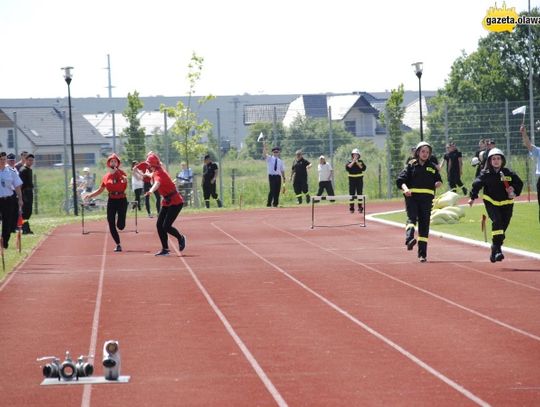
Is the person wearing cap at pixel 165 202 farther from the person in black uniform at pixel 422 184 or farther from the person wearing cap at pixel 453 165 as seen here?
the person wearing cap at pixel 453 165

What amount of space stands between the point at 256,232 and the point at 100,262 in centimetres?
746

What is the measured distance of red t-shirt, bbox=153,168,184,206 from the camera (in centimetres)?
2223

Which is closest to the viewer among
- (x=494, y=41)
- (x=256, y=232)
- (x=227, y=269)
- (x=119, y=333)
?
(x=119, y=333)

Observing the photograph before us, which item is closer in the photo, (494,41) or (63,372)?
(63,372)

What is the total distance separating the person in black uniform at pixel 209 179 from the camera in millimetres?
39344

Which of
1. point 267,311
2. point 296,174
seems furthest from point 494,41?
point 267,311

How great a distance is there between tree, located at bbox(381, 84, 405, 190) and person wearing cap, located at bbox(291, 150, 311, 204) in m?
4.64

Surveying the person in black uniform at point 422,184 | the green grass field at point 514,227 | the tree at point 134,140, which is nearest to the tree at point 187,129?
the tree at point 134,140

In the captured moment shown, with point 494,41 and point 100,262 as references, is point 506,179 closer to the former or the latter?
point 100,262

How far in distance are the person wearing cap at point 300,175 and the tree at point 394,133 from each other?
4641 mm

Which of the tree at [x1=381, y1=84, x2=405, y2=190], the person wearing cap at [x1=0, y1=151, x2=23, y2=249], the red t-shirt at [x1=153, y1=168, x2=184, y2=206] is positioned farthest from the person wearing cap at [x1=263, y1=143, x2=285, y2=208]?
the red t-shirt at [x1=153, y1=168, x2=184, y2=206]

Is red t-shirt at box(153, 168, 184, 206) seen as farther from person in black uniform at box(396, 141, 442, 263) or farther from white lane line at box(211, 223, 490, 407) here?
person in black uniform at box(396, 141, 442, 263)

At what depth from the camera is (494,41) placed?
70.9 metres

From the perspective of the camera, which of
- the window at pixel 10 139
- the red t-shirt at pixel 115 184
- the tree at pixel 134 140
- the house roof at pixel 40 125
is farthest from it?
the window at pixel 10 139
